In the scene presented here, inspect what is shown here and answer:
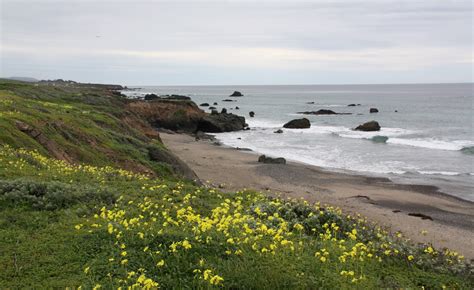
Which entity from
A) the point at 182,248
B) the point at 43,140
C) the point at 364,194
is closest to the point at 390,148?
the point at 364,194

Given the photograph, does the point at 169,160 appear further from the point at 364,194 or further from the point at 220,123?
the point at 220,123

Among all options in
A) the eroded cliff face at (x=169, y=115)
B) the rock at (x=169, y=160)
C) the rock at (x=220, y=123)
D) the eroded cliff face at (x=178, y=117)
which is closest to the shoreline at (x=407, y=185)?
the rock at (x=169, y=160)

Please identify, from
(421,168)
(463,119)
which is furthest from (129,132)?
(463,119)

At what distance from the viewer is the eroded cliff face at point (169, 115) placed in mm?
61812

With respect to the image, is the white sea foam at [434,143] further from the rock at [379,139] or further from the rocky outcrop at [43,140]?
the rocky outcrop at [43,140]

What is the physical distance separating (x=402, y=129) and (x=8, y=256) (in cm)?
6550

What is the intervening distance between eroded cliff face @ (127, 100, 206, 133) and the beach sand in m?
23.7

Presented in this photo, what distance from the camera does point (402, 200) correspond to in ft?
77.9

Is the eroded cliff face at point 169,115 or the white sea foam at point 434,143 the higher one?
the eroded cliff face at point 169,115

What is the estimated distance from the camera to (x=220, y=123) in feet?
213

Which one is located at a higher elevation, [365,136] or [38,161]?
[38,161]

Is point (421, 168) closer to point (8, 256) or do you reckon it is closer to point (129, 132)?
point (129, 132)

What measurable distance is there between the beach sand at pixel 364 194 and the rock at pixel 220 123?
24.9 metres

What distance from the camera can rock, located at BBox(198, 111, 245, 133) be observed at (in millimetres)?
63625
